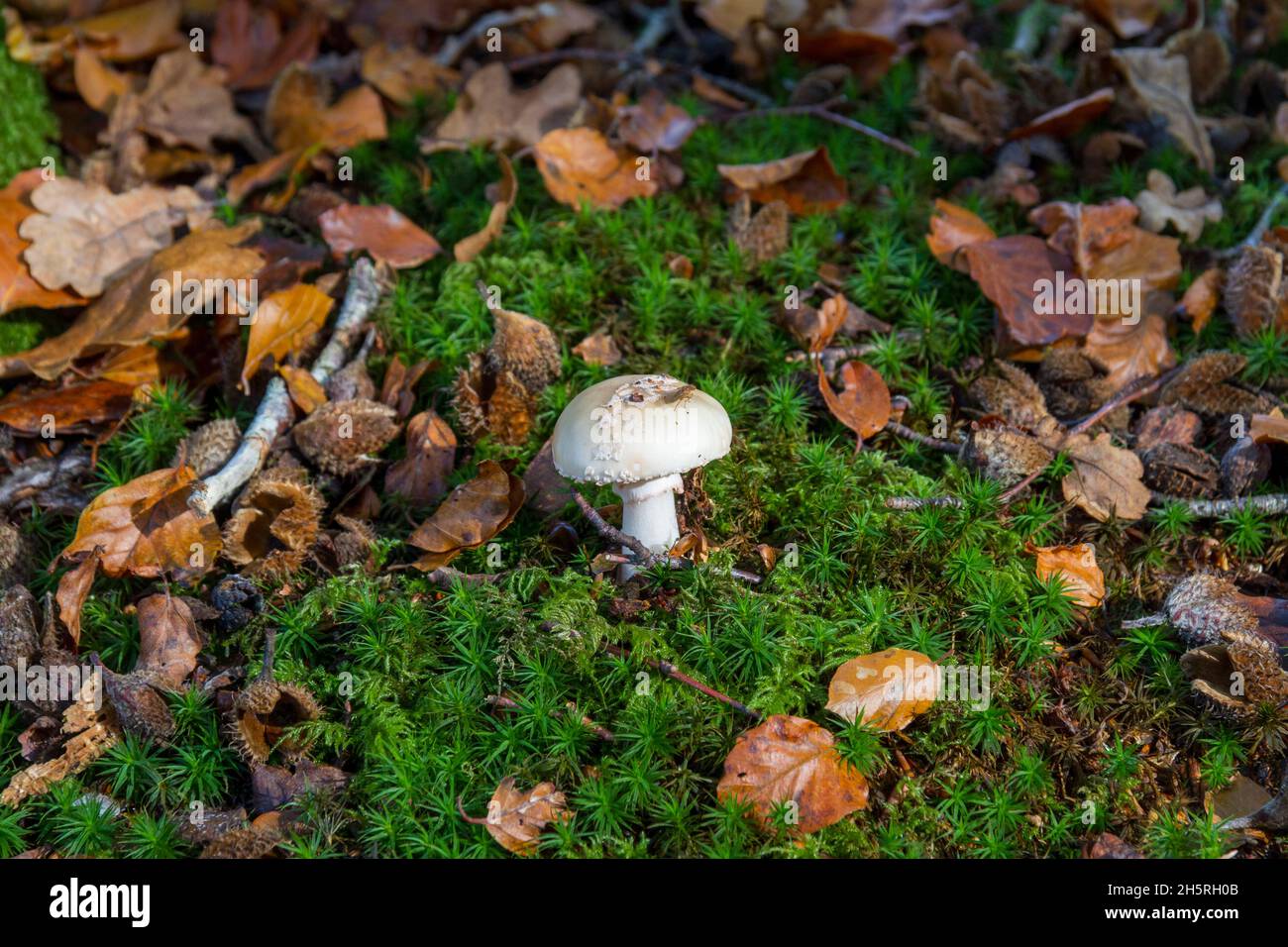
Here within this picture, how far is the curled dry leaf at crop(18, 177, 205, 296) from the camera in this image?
4656 mm

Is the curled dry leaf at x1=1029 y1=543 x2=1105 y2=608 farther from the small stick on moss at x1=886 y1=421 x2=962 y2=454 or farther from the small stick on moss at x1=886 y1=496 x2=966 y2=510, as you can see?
the small stick on moss at x1=886 y1=421 x2=962 y2=454

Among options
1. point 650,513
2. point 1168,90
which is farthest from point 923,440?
point 1168,90

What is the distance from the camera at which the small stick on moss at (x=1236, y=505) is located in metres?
3.88

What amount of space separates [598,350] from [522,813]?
1.97 meters

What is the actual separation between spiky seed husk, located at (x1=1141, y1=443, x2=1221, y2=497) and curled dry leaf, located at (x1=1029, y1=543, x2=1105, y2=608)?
48 centimetres

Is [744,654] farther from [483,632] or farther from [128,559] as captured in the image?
[128,559]

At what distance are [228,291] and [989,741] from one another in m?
3.46

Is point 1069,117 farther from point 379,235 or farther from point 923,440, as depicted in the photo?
point 379,235

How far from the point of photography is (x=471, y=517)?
3852 millimetres

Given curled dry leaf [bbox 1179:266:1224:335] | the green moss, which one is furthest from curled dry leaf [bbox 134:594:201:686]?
curled dry leaf [bbox 1179:266:1224:335]

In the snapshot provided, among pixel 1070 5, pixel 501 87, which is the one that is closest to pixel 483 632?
pixel 501 87

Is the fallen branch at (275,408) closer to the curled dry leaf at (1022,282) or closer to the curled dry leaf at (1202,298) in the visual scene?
the curled dry leaf at (1022,282)

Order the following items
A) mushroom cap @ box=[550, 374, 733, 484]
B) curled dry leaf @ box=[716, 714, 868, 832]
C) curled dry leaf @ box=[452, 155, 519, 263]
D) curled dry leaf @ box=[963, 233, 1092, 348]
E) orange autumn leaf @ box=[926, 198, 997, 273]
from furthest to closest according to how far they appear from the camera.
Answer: curled dry leaf @ box=[452, 155, 519, 263]
orange autumn leaf @ box=[926, 198, 997, 273]
curled dry leaf @ box=[963, 233, 1092, 348]
mushroom cap @ box=[550, 374, 733, 484]
curled dry leaf @ box=[716, 714, 868, 832]

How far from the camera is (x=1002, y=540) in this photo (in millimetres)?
3762
